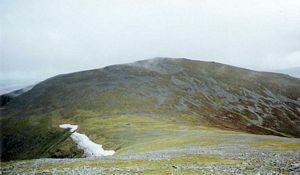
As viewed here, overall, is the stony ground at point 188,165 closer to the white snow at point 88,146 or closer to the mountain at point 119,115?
the white snow at point 88,146

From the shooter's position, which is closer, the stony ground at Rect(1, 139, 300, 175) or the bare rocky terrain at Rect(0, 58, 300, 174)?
the stony ground at Rect(1, 139, 300, 175)

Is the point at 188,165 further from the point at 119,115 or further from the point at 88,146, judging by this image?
the point at 119,115

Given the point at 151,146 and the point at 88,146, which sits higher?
the point at 151,146

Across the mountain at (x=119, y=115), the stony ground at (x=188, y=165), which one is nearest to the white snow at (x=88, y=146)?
the mountain at (x=119, y=115)

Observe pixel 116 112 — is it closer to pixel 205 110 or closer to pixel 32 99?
pixel 205 110

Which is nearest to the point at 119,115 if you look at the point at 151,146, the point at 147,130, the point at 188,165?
the point at 147,130

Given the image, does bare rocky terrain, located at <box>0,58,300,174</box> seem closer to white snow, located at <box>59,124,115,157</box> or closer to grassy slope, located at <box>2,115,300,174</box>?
grassy slope, located at <box>2,115,300,174</box>

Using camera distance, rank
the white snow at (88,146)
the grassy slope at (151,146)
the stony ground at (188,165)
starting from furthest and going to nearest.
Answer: the white snow at (88,146) < the grassy slope at (151,146) < the stony ground at (188,165)

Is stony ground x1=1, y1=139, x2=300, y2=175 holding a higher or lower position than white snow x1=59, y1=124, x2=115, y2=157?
higher

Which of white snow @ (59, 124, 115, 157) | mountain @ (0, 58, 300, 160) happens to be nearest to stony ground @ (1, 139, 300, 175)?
white snow @ (59, 124, 115, 157)

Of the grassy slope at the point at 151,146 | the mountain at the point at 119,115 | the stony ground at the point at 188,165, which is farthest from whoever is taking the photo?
the mountain at the point at 119,115

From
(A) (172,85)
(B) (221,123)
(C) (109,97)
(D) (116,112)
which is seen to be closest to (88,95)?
(C) (109,97)

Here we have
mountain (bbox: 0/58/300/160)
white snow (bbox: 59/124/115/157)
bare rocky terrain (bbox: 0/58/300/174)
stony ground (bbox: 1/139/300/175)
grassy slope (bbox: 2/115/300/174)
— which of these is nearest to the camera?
stony ground (bbox: 1/139/300/175)

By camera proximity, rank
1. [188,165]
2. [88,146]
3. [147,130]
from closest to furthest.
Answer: [188,165] < [88,146] < [147,130]
